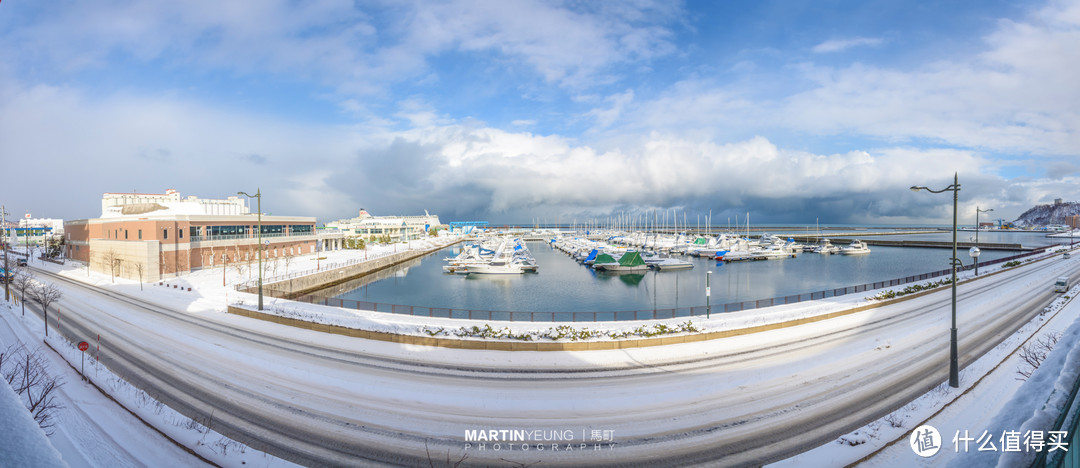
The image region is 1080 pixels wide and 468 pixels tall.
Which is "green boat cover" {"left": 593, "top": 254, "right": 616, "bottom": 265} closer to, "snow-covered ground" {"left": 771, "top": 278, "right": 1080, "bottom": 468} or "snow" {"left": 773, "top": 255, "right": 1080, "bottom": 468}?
"snow" {"left": 773, "top": 255, "right": 1080, "bottom": 468}

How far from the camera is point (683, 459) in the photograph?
30.4 feet

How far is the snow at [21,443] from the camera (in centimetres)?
271

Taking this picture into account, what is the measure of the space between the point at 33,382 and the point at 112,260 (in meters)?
39.7

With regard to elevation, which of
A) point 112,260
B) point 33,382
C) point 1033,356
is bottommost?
point 33,382

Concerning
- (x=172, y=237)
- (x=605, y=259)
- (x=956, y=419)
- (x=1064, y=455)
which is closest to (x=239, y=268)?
(x=172, y=237)

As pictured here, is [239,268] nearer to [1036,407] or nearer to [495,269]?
[495,269]

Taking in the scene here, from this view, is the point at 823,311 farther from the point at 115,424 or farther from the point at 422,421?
the point at 115,424

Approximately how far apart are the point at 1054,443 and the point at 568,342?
546 inches

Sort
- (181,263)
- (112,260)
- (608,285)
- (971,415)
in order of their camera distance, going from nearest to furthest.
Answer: (971,415) → (112,260) → (181,263) → (608,285)

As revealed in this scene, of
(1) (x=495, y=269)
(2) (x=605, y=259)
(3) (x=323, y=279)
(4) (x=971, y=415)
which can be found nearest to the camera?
(4) (x=971, y=415)

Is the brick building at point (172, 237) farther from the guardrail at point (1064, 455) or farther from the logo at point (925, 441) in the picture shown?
the guardrail at point (1064, 455)

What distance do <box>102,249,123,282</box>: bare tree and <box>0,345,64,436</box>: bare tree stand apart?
32.0 meters

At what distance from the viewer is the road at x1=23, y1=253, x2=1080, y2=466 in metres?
9.80

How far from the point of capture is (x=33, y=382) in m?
11.7
